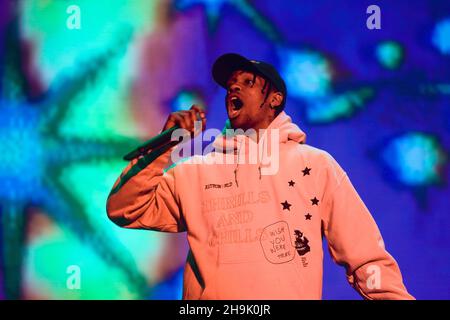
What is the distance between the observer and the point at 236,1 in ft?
10.3

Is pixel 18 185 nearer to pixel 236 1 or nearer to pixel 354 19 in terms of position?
pixel 236 1

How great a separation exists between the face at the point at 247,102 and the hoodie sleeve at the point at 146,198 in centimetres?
33

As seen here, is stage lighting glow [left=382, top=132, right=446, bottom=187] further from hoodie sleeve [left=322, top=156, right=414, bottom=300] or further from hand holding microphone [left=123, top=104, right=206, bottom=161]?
hand holding microphone [left=123, top=104, right=206, bottom=161]

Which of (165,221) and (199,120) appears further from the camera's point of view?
(165,221)

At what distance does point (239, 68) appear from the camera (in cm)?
276

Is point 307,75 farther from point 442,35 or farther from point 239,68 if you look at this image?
point 442,35

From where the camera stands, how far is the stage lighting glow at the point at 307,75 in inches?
120

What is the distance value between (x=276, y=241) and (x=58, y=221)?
1.17m

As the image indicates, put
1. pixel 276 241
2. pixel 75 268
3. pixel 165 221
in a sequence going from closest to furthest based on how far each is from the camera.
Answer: pixel 276 241 < pixel 165 221 < pixel 75 268

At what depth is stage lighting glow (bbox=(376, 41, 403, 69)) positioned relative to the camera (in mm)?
3055

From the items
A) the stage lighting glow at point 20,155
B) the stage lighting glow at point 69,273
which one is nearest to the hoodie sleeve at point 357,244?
the stage lighting glow at point 69,273

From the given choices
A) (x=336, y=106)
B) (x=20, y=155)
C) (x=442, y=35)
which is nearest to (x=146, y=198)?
(x=20, y=155)

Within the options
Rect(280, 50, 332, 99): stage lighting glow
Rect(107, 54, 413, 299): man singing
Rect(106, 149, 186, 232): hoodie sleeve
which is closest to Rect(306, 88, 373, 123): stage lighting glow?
Rect(280, 50, 332, 99): stage lighting glow
